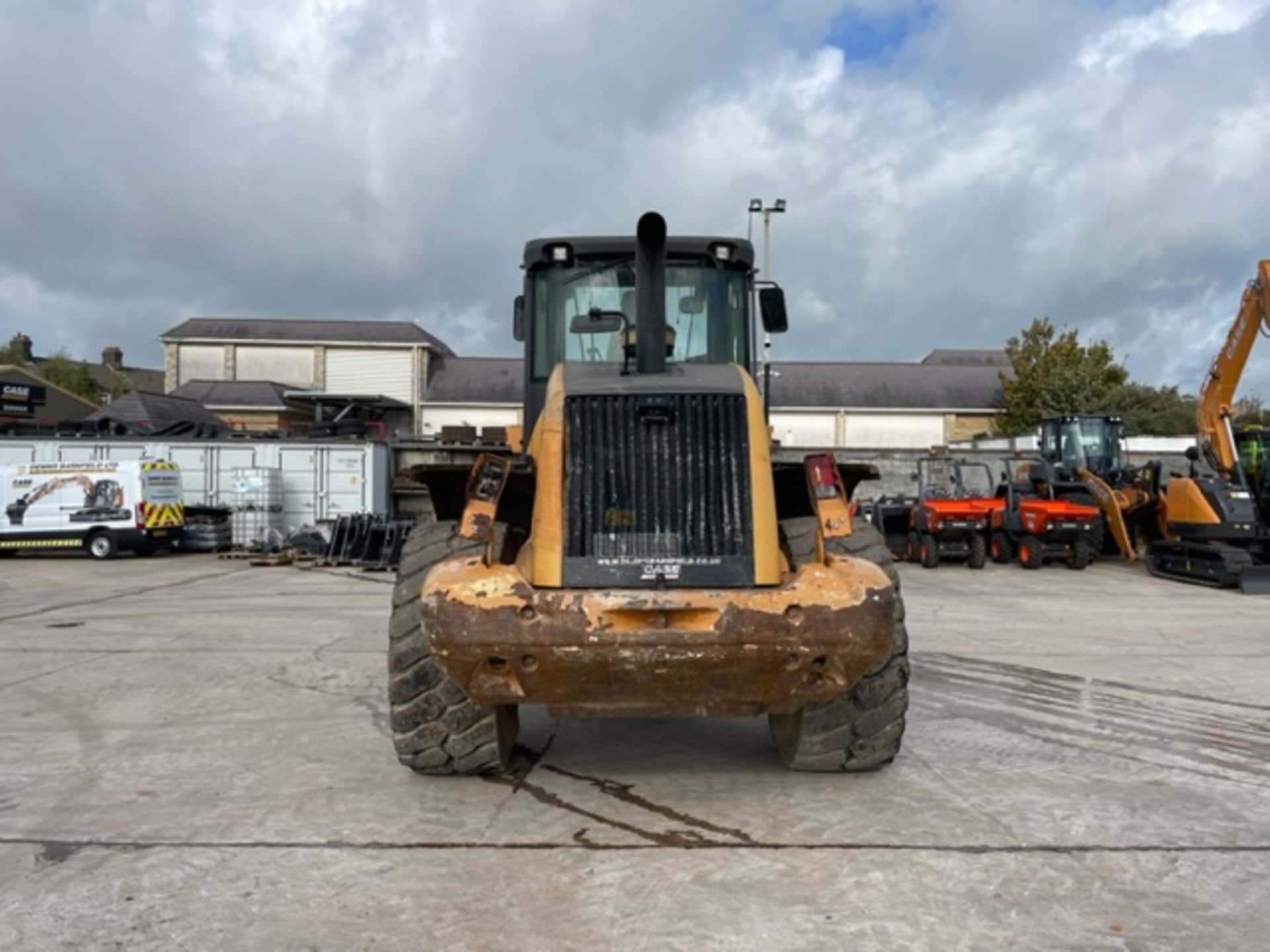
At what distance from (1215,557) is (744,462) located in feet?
48.5

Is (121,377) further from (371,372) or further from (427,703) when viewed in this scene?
(427,703)

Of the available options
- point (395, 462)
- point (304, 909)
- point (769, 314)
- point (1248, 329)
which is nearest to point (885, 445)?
point (395, 462)

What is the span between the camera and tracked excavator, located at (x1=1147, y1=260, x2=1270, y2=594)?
643 inches

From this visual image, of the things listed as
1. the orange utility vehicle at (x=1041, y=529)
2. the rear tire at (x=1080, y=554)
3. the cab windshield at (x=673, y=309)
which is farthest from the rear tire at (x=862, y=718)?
the rear tire at (x=1080, y=554)

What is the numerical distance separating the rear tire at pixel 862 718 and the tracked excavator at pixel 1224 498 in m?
13.4

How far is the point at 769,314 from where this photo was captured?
19.8ft

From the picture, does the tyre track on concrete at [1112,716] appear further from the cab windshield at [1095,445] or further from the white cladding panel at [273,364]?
the white cladding panel at [273,364]

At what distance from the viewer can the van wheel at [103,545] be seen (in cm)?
2152

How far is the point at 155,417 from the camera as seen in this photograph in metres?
31.4

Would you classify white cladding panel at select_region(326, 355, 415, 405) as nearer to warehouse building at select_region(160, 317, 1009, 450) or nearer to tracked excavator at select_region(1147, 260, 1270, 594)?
warehouse building at select_region(160, 317, 1009, 450)

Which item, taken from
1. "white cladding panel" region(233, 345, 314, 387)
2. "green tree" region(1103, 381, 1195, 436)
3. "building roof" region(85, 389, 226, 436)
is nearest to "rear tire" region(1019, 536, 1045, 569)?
"building roof" region(85, 389, 226, 436)

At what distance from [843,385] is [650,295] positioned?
44660 millimetres

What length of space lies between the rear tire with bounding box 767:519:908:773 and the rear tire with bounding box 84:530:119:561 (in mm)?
19728

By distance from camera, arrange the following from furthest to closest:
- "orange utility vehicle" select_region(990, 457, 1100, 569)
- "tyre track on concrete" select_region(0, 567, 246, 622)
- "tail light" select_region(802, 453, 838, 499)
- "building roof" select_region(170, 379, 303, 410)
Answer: "building roof" select_region(170, 379, 303, 410) < "orange utility vehicle" select_region(990, 457, 1100, 569) < "tyre track on concrete" select_region(0, 567, 246, 622) < "tail light" select_region(802, 453, 838, 499)
